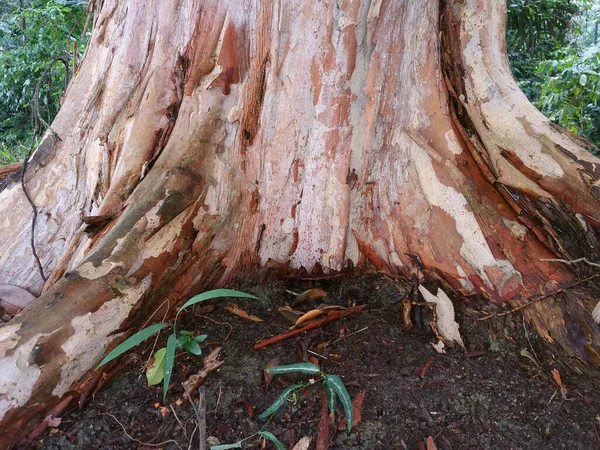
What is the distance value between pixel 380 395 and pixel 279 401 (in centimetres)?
28

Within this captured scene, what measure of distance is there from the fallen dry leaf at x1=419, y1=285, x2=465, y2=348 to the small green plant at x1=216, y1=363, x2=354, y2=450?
1.47 ft

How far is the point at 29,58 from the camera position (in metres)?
Result: 6.38

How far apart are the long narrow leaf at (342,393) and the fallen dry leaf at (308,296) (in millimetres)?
415

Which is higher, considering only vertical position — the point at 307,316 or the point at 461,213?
the point at 461,213

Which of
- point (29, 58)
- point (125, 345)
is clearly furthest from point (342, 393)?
point (29, 58)

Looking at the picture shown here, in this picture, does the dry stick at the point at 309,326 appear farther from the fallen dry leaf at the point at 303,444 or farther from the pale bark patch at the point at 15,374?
the pale bark patch at the point at 15,374

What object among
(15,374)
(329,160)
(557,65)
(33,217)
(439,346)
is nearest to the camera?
(15,374)

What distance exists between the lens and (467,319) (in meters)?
1.59

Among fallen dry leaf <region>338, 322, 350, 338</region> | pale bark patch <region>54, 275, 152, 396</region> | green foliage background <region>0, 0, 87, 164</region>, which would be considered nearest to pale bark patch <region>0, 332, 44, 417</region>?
pale bark patch <region>54, 275, 152, 396</region>

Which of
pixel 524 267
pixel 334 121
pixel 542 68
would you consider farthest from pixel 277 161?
pixel 542 68

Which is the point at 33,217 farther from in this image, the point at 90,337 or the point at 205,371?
the point at 205,371

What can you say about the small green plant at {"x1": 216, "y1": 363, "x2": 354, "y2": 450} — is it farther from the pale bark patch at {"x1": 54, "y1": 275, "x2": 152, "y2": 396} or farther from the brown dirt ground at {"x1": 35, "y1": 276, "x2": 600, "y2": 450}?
the pale bark patch at {"x1": 54, "y1": 275, "x2": 152, "y2": 396}

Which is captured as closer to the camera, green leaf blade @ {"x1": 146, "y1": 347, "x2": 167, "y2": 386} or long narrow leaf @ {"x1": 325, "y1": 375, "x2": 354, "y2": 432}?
long narrow leaf @ {"x1": 325, "y1": 375, "x2": 354, "y2": 432}

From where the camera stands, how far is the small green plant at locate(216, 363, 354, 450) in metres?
1.19
